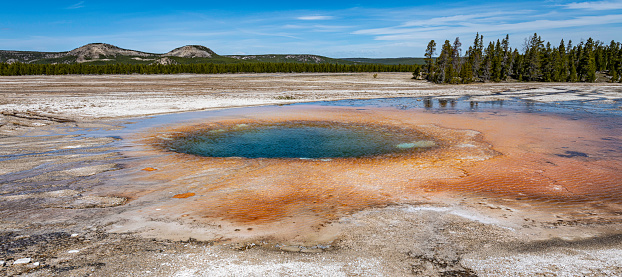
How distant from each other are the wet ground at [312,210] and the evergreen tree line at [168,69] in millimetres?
70352

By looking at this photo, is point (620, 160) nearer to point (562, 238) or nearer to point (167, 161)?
point (562, 238)

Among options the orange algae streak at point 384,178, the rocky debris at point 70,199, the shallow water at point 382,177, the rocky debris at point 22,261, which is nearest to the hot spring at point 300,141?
the shallow water at point 382,177

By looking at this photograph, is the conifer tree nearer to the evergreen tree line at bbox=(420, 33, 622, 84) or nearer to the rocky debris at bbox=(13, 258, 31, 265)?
the evergreen tree line at bbox=(420, 33, 622, 84)

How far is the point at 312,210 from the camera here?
7.10 m

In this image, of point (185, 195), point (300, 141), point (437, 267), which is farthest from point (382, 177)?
point (300, 141)

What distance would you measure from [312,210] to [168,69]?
9809 centimetres

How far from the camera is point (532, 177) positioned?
931 cm

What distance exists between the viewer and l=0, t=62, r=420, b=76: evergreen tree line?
84.8 meters

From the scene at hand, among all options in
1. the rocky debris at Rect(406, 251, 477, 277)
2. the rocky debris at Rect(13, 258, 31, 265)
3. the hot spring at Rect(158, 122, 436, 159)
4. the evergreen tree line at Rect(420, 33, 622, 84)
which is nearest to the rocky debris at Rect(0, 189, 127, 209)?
the rocky debris at Rect(13, 258, 31, 265)

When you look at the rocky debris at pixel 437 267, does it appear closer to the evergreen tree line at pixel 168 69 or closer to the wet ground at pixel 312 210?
the wet ground at pixel 312 210

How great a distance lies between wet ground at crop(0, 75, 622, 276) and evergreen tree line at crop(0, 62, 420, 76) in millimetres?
70352

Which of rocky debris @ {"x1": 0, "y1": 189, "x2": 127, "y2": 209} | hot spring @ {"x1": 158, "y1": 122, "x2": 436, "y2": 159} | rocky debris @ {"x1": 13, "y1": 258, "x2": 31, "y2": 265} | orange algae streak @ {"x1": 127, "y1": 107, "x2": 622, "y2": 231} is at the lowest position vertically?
rocky debris @ {"x1": 13, "y1": 258, "x2": 31, "y2": 265}

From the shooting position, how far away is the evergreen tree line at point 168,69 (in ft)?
278

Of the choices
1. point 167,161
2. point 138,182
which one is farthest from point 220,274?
point 167,161
